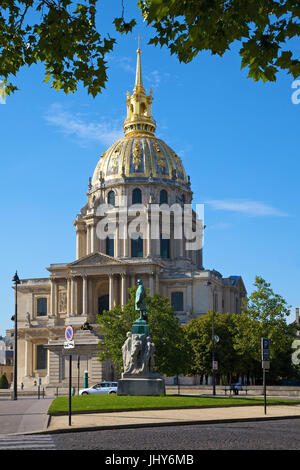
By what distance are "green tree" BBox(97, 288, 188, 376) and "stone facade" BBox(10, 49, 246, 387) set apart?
29987 mm

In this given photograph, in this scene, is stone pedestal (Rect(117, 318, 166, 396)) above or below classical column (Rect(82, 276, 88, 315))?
below

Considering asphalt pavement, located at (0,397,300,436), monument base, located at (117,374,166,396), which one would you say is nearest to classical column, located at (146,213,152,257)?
monument base, located at (117,374,166,396)

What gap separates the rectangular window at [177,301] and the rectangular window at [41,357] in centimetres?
1961

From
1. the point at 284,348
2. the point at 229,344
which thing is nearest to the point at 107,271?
the point at 229,344

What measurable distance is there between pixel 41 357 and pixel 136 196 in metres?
28.9

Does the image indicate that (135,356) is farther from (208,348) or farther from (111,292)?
(111,292)

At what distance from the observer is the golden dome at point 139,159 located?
117 meters

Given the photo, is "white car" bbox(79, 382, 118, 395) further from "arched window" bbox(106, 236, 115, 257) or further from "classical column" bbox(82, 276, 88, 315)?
"arched window" bbox(106, 236, 115, 257)

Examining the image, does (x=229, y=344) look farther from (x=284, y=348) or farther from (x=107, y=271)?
(x=107, y=271)

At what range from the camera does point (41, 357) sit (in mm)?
106188

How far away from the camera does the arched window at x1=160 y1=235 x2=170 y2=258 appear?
370 feet

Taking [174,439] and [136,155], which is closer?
[174,439]

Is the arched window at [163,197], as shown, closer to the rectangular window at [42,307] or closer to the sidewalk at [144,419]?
the rectangular window at [42,307]

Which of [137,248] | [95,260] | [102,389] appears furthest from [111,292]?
[102,389]
